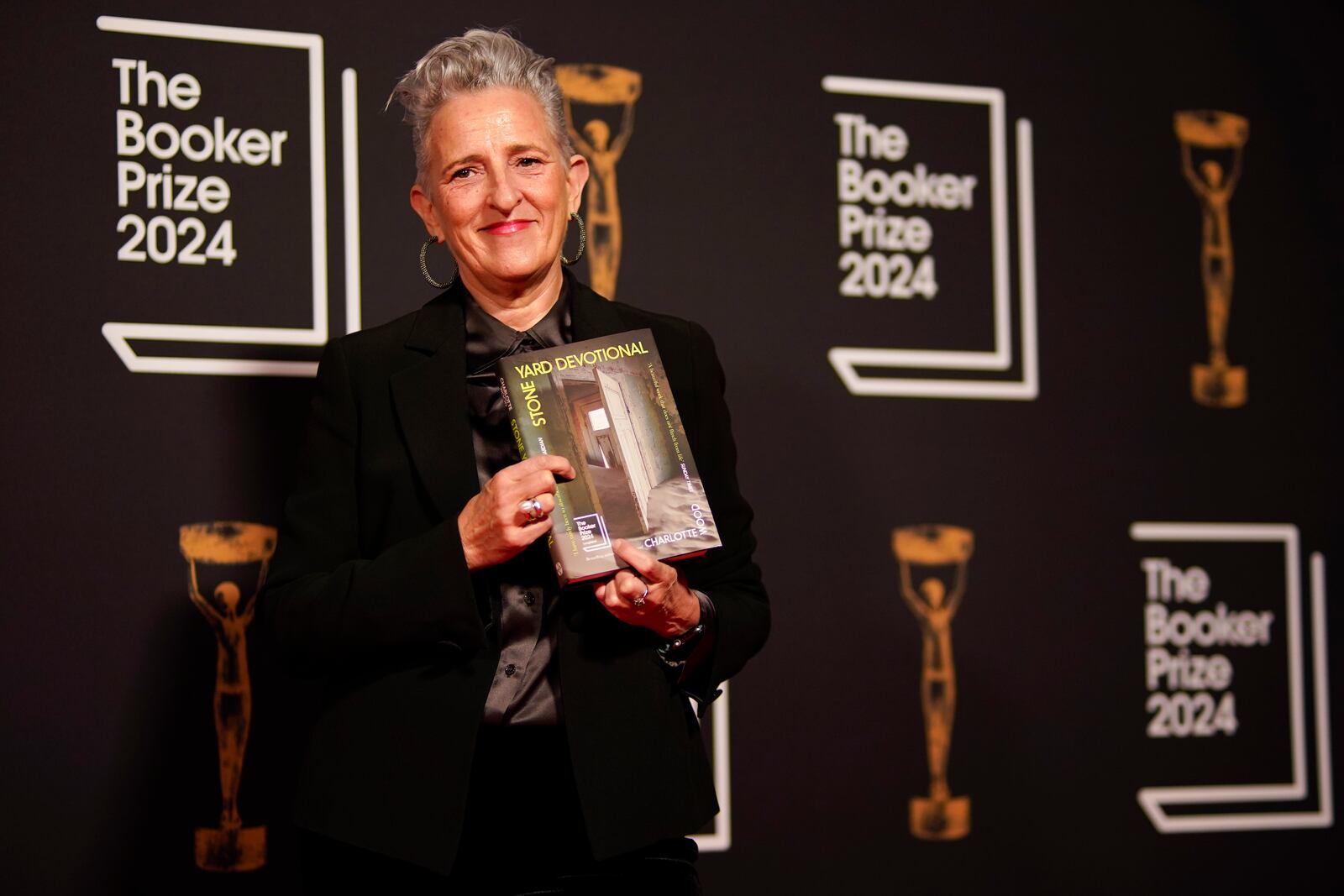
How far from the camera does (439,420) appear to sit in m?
1.67

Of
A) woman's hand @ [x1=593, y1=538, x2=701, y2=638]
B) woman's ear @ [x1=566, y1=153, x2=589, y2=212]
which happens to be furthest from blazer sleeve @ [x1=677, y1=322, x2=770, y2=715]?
woman's ear @ [x1=566, y1=153, x2=589, y2=212]

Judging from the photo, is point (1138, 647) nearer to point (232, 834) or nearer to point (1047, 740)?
point (1047, 740)

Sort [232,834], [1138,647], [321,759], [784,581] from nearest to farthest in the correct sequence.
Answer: [321,759] < [232,834] < [784,581] < [1138,647]

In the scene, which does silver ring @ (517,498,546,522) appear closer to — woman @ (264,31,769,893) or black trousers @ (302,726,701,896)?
woman @ (264,31,769,893)

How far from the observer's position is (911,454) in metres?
2.96

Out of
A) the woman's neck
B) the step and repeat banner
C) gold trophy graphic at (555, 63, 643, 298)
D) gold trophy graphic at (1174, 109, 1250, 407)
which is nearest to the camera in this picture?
the woman's neck

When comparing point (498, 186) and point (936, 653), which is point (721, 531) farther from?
point (936, 653)

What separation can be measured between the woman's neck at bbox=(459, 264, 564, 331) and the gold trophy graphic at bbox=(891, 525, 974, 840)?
1.35 m

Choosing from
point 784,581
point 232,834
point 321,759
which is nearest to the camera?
point 321,759

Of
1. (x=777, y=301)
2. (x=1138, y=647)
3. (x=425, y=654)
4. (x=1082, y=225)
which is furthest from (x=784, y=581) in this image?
(x=425, y=654)

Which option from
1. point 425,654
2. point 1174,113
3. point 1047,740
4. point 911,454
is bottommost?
point 1047,740

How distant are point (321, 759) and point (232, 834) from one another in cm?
101

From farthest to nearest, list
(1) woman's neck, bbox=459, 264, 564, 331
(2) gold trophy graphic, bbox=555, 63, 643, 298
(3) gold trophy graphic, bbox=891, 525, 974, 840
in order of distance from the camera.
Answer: (3) gold trophy graphic, bbox=891, 525, 974, 840, (2) gold trophy graphic, bbox=555, 63, 643, 298, (1) woman's neck, bbox=459, 264, 564, 331

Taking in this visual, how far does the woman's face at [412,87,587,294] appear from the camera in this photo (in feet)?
5.73
